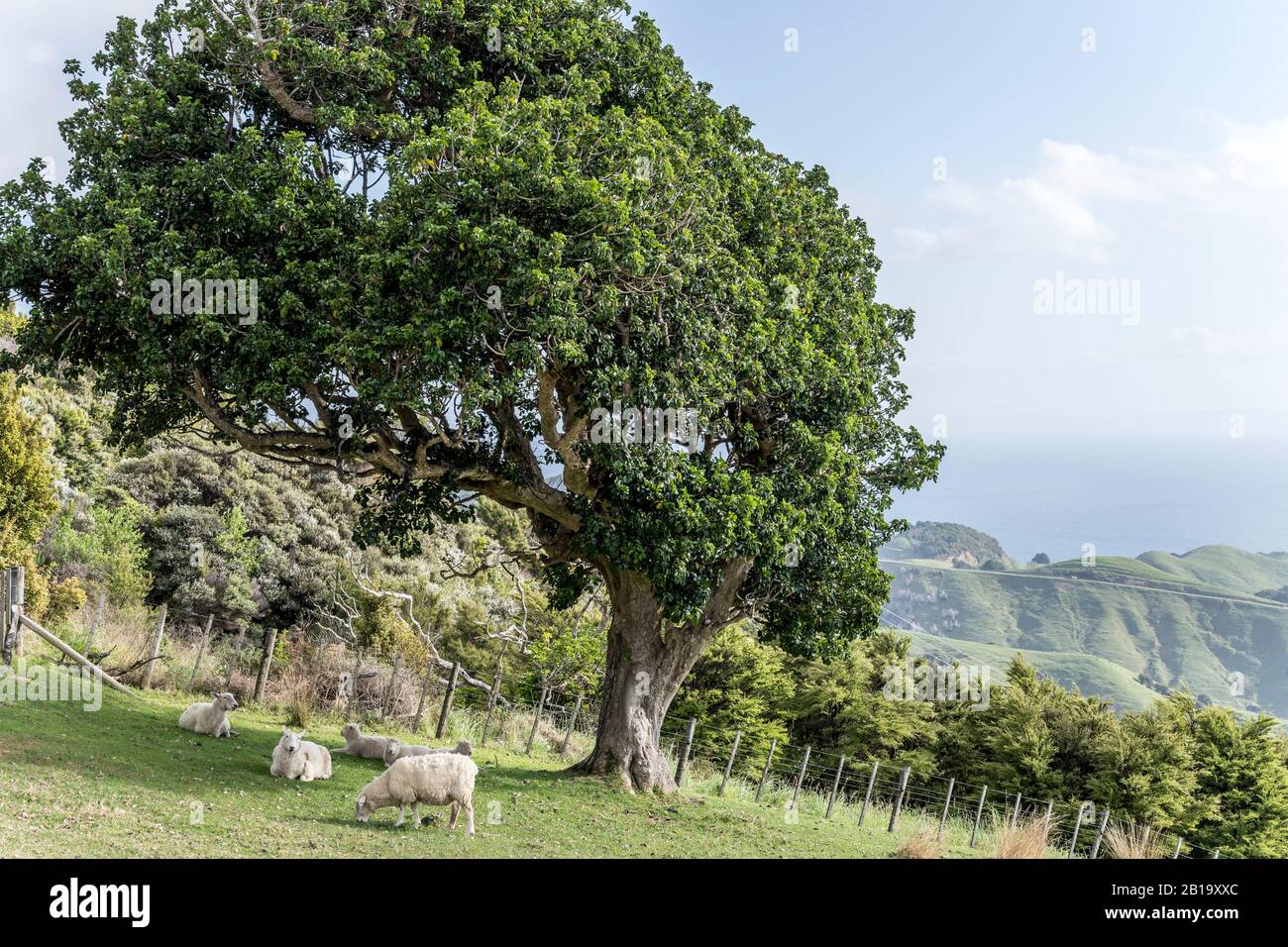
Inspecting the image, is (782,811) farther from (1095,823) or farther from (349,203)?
(349,203)

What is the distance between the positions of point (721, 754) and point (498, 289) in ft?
69.0

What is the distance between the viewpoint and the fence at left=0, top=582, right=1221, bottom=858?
22328mm

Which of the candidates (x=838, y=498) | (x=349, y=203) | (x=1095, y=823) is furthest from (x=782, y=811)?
(x=349, y=203)

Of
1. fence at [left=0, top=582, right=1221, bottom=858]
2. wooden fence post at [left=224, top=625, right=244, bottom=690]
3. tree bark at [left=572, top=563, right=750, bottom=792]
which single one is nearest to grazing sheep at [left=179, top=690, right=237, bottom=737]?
fence at [left=0, top=582, right=1221, bottom=858]

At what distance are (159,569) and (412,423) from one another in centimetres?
2381

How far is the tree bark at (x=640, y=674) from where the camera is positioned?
18.6 m

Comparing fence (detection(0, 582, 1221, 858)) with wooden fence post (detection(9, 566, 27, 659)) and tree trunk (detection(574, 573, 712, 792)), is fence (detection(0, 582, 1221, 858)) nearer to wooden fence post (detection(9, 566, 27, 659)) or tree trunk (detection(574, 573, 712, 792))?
wooden fence post (detection(9, 566, 27, 659))

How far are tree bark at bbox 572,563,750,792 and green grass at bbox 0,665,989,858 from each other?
72 centimetres

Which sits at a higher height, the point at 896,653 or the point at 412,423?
the point at 412,423

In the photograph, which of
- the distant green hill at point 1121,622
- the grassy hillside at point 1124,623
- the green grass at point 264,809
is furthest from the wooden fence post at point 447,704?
the grassy hillside at point 1124,623

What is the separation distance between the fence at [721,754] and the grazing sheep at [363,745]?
3.97m

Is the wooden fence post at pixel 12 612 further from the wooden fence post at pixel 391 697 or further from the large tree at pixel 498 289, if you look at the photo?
the wooden fence post at pixel 391 697

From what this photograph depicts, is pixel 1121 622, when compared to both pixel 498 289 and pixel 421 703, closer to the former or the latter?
pixel 421 703

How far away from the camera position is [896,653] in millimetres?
36375
